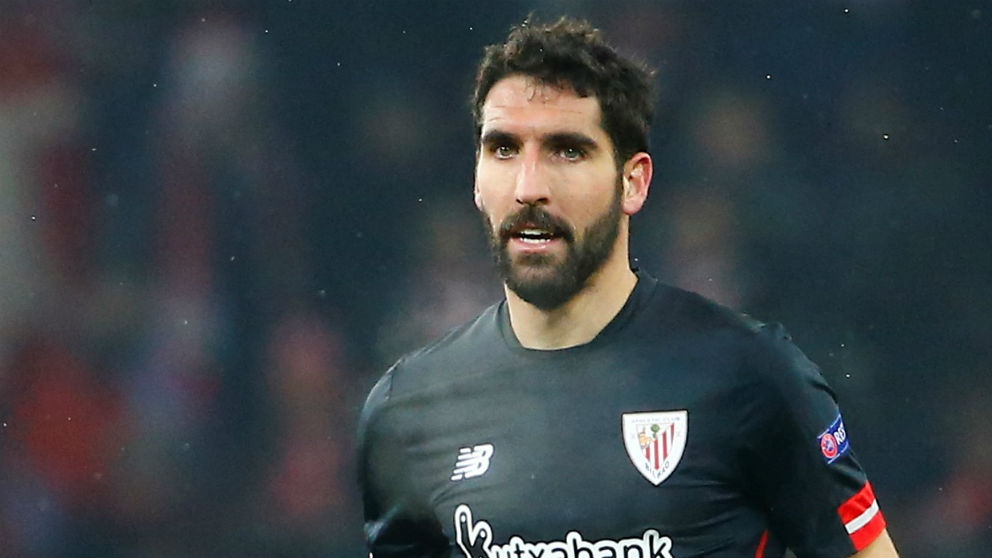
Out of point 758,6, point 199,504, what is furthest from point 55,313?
point 758,6

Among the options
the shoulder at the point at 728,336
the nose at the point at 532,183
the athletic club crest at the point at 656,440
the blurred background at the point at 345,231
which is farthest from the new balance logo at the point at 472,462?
the blurred background at the point at 345,231

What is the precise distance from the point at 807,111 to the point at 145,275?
2.21m

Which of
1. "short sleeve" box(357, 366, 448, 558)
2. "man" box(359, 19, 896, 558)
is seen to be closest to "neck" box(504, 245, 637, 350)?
"man" box(359, 19, 896, 558)

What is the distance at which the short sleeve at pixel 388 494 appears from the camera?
9.58 ft

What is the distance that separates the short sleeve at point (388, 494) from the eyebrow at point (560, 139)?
0.61 m

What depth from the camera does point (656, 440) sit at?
2674 millimetres

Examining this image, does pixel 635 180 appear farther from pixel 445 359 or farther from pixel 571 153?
pixel 445 359

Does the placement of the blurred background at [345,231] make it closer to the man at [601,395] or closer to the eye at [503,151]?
the man at [601,395]

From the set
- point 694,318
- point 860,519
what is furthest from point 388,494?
point 860,519

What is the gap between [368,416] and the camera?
305 cm

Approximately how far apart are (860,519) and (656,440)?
1.34ft

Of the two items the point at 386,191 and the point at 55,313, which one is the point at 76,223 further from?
the point at 386,191

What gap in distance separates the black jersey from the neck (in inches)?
0.8

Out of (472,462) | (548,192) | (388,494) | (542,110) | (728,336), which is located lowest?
(388,494)
